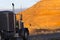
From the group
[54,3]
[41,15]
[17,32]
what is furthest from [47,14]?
[17,32]

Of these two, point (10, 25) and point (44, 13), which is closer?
point (10, 25)

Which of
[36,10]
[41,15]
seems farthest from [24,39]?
[36,10]

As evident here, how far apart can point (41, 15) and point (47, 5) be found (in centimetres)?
1222

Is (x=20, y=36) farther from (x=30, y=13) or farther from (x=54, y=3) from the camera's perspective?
(x=54, y=3)

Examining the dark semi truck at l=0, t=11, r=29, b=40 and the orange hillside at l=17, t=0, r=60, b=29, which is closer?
the dark semi truck at l=0, t=11, r=29, b=40

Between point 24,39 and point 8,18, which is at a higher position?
point 8,18

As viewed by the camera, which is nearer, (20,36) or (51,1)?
(20,36)

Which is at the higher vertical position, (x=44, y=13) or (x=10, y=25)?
(x=10, y=25)

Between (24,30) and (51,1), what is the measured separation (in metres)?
78.8

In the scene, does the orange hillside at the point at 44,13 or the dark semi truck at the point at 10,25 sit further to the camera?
→ the orange hillside at the point at 44,13

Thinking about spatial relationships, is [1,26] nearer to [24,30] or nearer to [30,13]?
[24,30]

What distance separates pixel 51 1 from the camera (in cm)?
9562

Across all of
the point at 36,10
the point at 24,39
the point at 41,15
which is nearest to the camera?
the point at 24,39

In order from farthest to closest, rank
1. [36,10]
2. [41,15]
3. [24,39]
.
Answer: [36,10]
[41,15]
[24,39]
